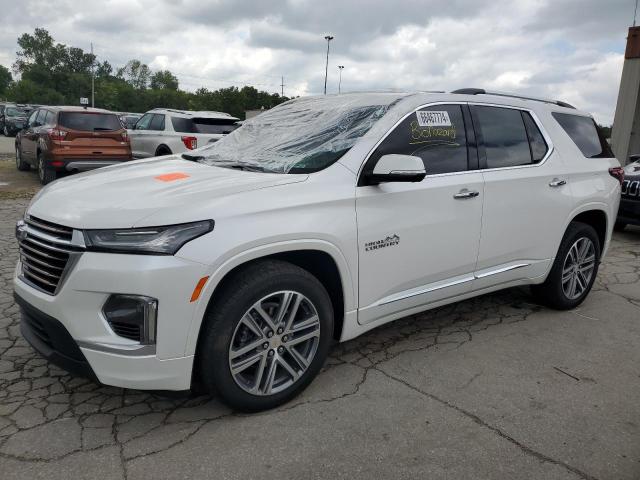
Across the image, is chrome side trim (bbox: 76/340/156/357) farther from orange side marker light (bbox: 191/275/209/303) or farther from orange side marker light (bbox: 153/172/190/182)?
orange side marker light (bbox: 153/172/190/182)

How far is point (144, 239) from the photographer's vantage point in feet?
8.00

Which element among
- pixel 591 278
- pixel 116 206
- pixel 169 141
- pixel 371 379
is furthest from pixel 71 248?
pixel 169 141

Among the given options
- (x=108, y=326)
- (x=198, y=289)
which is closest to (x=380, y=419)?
(x=198, y=289)

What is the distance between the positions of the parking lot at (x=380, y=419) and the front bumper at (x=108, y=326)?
9.3 inches

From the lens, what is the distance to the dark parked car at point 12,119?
2691 cm

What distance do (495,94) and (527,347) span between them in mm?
1946

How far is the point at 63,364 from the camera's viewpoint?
2.59m

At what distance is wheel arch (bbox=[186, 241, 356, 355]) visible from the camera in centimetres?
251

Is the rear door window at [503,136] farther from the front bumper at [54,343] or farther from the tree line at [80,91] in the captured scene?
the tree line at [80,91]

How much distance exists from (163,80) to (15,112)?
108m

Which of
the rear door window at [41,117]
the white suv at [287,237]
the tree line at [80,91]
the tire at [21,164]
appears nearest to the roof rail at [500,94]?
the white suv at [287,237]

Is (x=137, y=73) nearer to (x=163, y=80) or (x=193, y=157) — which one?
(x=163, y=80)

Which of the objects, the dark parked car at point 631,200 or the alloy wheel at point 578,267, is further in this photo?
the dark parked car at point 631,200

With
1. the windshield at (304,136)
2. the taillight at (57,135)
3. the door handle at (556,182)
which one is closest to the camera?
the windshield at (304,136)
